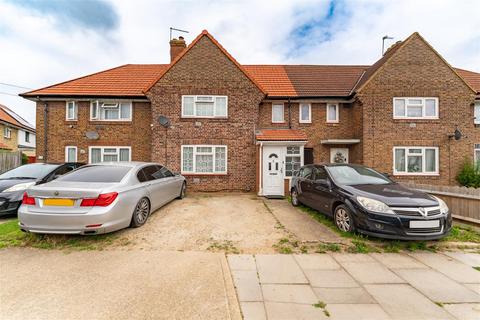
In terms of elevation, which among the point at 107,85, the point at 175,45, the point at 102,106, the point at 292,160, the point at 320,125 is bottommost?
the point at 292,160

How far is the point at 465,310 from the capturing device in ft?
8.30

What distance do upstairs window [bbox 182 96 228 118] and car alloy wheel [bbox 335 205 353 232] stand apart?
23.7 feet

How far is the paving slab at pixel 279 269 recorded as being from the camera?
313cm

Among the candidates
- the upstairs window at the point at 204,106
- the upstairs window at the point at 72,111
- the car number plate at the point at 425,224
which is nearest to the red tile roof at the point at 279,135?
the upstairs window at the point at 204,106

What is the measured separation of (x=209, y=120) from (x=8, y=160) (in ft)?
40.0

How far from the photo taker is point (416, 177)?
1074 cm

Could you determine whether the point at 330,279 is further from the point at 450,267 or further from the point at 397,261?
the point at 450,267

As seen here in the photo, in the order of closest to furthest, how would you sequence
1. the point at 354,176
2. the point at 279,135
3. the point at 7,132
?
the point at 354,176 < the point at 279,135 < the point at 7,132

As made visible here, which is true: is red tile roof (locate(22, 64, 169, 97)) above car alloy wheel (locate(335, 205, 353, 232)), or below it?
above

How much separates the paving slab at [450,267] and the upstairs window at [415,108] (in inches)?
358

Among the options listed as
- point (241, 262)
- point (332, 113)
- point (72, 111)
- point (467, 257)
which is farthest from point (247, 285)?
point (72, 111)

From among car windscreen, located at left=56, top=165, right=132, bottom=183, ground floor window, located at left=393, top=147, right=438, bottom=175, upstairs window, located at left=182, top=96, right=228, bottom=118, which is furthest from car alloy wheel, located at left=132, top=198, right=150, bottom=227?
ground floor window, located at left=393, top=147, right=438, bottom=175

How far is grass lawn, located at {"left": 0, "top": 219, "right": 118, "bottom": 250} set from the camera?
4141 mm

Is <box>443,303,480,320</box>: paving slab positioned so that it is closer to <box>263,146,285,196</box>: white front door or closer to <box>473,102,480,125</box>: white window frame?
<box>263,146,285,196</box>: white front door
